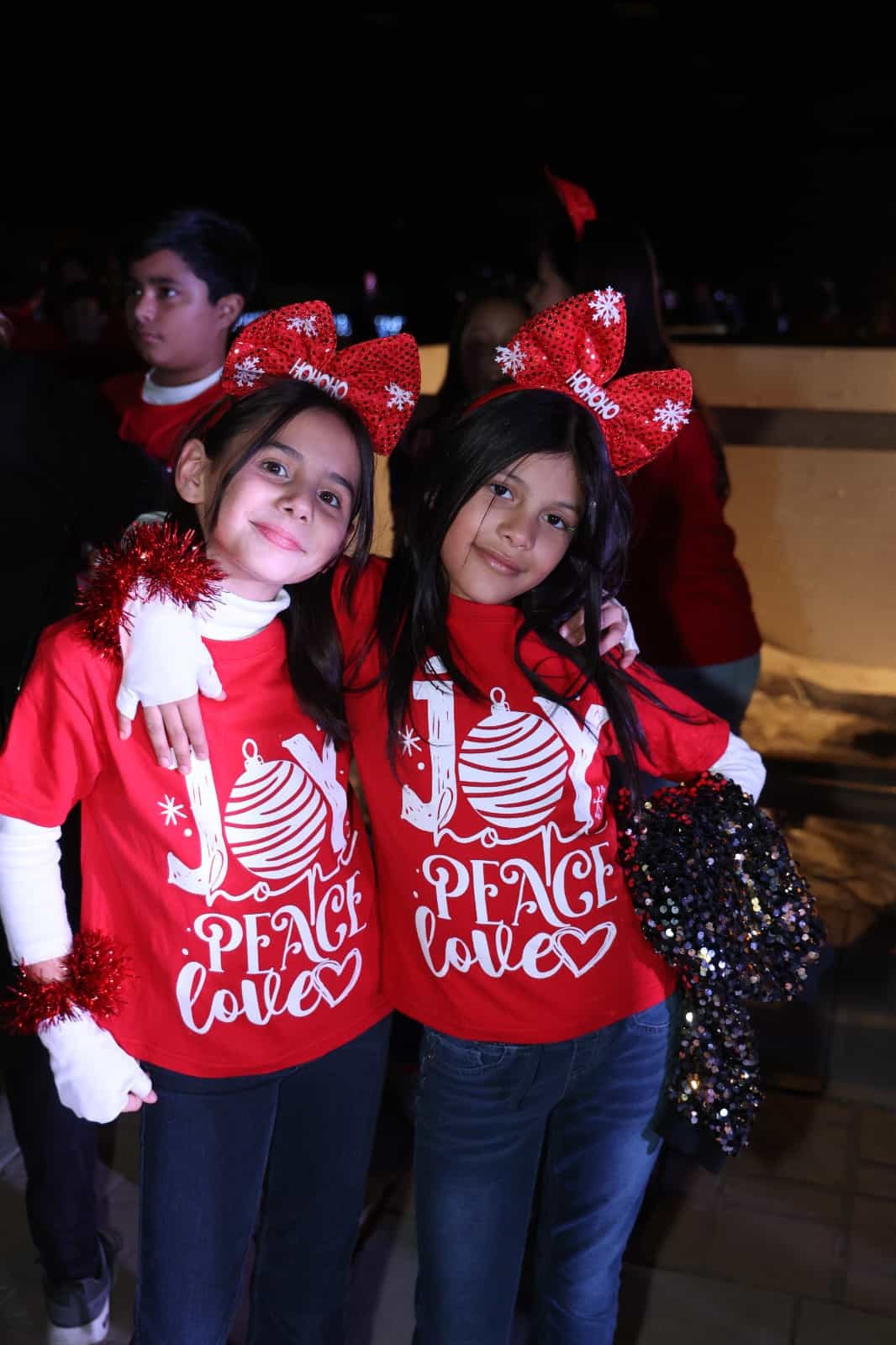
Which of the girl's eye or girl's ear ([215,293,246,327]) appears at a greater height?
girl's ear ([215,293,246,327])

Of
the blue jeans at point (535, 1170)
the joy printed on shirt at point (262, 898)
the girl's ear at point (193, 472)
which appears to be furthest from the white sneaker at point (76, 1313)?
the girl's ear at point (193, 472)

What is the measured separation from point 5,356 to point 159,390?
453 mm

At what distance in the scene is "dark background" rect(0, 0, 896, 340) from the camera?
8.57 metres

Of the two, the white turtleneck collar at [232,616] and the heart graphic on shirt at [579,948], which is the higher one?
the white turtleneck collar at [232,616]

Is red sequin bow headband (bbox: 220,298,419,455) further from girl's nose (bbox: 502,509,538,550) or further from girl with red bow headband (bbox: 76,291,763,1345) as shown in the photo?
girl's nose (bbox: 502,509,538,550)

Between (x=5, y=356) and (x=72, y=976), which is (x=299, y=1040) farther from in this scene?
(x=5, y=356)

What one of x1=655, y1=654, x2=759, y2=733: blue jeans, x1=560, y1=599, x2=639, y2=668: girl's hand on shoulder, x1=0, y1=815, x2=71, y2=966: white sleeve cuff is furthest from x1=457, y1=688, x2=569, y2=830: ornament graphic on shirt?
x1=655, y1=654, x2=759, y2=733: blue jeans

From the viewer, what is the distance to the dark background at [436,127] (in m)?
8.57

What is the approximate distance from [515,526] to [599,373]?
0.23 meters

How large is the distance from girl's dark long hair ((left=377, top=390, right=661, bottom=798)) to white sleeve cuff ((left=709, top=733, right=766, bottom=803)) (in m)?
0.14

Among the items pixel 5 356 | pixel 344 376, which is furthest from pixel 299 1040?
pixel 5 356

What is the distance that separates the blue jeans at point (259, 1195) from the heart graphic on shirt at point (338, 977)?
0.07 m

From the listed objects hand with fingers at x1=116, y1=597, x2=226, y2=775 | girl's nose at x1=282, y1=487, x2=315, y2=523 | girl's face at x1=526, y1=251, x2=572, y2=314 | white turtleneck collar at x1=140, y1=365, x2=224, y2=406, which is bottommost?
hand with fingers at x1=116, y1=597, x2=226, y2=775

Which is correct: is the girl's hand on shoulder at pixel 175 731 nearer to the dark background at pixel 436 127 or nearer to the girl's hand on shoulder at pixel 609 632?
the girl's hand on shoulder at pixel 609 632
